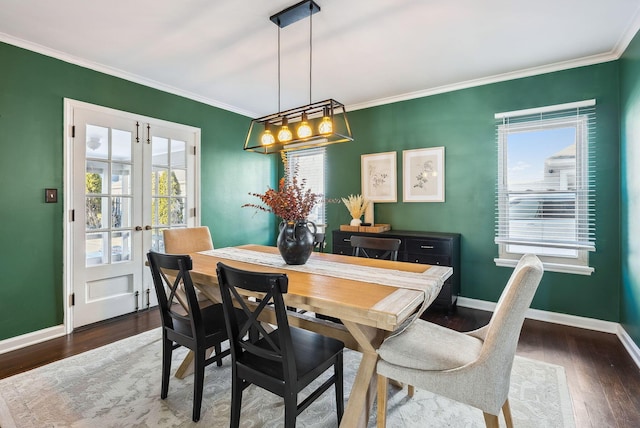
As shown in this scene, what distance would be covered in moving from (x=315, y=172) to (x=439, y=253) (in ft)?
7.31

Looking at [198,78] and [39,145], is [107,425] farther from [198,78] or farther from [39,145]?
[198,78]

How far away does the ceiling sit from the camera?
7.26ft

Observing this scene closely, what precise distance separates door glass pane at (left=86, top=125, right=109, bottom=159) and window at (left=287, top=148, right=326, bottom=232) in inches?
95.7

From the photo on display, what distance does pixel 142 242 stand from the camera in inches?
138

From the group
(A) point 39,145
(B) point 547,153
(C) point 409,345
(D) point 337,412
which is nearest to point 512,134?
(B) point 547,153

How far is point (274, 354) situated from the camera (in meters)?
1.44

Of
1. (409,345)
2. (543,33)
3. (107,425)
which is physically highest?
(543,33)

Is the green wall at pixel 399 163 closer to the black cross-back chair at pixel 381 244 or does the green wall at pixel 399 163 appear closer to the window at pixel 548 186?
the window at pixel 548 186

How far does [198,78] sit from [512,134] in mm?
3414

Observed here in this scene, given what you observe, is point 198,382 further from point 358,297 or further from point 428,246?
point 428,246

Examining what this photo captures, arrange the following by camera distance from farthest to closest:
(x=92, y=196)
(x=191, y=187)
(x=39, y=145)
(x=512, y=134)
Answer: (x=191, y=187), (x=512, y=134), (x=92, y=196), (x=39, y=145)

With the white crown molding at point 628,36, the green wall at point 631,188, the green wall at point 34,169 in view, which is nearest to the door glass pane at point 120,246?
the green wall at point 34,169

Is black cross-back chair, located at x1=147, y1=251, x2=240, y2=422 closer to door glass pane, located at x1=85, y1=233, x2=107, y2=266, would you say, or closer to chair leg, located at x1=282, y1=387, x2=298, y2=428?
chair leg, located at x1=282, y1=387, x2=298, y2=428

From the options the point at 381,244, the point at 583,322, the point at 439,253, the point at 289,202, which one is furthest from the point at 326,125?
the point at 583,322
